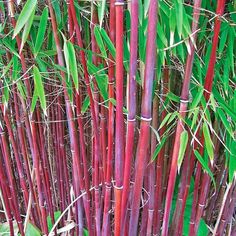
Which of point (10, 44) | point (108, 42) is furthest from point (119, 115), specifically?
point (10, 44)

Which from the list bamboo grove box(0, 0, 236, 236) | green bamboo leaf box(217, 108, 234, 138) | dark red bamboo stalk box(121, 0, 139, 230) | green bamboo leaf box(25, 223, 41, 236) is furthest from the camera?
green bamboo leaf box(25, 223, 41, 236)

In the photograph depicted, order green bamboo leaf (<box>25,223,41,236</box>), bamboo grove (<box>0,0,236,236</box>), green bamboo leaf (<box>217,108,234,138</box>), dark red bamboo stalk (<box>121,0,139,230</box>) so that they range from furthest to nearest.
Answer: green bamboo leaf (<box>25,223,41,236</box>) → green bamboo leaf (<box>217,108,234,138</box>) → bamboo grove (<box>0,0,236,236</box>) → dark red bamboo stalk (<box>121,0,139,230</box>)

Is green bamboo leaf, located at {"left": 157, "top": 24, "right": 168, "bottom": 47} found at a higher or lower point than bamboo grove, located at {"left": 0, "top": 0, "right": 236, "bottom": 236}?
higher

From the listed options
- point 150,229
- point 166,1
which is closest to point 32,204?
point 150,229

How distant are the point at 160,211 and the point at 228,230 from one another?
0.97 ft

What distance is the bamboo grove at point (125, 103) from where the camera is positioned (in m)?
0.79

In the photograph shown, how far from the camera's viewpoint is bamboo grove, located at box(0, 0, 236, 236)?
79cm

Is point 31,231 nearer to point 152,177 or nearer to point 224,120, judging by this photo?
point 152,177

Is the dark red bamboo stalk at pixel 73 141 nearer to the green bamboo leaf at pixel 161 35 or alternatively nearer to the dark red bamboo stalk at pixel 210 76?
the green bamboo leaf at pixel 161 35

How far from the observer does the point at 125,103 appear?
1062 mm

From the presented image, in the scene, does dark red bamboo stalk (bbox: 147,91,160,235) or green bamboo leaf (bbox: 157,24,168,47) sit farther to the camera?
dark red bamboo stalk (bbox: 147,91,160,235)

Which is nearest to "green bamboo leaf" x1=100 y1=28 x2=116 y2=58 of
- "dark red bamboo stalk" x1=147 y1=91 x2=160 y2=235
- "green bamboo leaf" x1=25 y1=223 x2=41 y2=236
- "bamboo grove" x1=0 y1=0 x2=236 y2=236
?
"bamboo grove" x1=0 y1=0 x2=236 y2=236

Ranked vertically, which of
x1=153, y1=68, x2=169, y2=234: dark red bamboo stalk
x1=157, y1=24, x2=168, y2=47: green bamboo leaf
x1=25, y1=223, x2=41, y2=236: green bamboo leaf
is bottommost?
x1=25, y1=223, x2=41, y2=236: green bamboo leaf

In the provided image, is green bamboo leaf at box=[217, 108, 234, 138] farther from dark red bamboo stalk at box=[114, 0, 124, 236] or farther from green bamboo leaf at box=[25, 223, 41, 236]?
green bamboo leaf at box=[25, 223, 41, 236]
